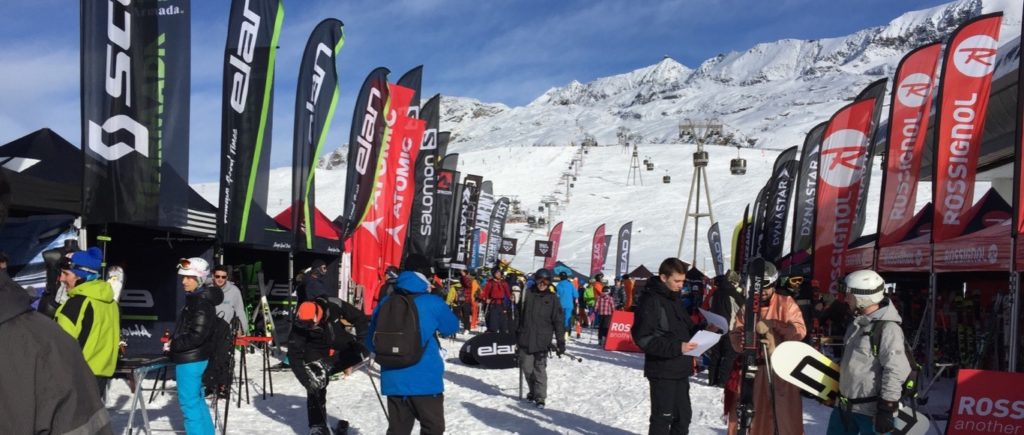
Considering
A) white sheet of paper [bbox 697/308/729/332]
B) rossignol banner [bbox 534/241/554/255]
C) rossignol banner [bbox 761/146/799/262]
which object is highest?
rossignol banner [bbox 761/146/799/262]

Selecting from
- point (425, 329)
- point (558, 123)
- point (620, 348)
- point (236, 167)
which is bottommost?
point (620, 348)

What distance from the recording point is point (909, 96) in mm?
11531

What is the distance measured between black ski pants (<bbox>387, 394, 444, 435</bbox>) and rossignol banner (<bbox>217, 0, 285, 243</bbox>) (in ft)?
16.2

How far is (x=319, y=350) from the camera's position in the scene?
6883 millimetres

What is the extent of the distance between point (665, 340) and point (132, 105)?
5.59m

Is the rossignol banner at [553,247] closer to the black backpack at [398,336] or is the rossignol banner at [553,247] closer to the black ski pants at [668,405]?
the black ski pants at [668,405]

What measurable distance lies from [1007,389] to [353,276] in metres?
9.09

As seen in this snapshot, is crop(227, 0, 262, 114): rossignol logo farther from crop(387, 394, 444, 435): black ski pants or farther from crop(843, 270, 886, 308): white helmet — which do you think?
crop(843, 270, 886, 308): white helmet

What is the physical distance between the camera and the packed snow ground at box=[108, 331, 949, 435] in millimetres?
8070

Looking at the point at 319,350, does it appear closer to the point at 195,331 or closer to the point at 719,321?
the point at 195,331

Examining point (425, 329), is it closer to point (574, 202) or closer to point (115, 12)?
point (115, 12)

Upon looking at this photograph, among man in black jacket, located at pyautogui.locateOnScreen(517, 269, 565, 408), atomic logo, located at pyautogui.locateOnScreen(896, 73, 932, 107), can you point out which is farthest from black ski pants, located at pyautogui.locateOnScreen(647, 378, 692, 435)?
atomic logo, located at pyautogui.locateOnScreen(896, 73, 932, 107)

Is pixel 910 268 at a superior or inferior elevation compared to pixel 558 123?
inferior

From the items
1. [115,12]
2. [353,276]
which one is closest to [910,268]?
[353,276]
